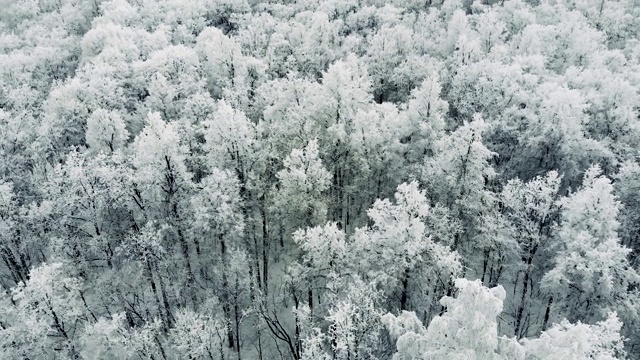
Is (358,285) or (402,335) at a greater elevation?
(402,335)

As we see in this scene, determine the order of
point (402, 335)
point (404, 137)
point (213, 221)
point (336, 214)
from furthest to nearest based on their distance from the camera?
point (336, 214), point (404, 137), point (213, 221), point (402, 335)

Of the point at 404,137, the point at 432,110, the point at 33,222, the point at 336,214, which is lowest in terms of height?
the point at 336,214

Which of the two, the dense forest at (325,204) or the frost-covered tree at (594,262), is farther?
the dense forest at (325,204)

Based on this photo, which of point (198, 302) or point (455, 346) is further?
point (198, 302)

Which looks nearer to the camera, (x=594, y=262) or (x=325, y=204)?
(x=594, y=262)

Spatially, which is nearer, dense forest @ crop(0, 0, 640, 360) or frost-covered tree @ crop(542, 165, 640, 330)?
frost-covered tree @ crop(542, 165, 640, 330)

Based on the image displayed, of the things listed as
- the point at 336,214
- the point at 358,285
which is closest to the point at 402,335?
the point at 358,285

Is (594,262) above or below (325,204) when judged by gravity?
above

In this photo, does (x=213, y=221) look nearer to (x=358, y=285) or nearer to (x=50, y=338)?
(x=358, y=285)
